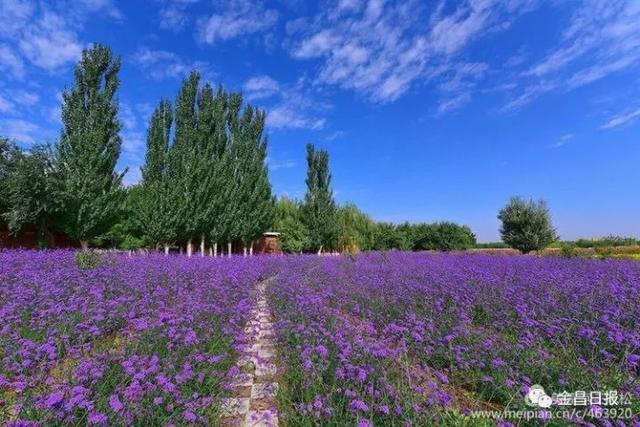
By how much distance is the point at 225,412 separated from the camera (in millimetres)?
3094

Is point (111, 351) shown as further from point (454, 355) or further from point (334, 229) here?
point (334, 229)

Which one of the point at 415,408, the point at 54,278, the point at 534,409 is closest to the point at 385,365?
the point at 415,408

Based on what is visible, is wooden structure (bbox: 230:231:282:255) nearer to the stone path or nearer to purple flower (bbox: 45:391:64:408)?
the stone path

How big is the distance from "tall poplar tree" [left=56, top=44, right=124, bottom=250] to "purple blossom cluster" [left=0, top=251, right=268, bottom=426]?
11605 millimetres

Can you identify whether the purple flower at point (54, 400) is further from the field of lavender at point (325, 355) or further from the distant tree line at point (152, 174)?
the distant tree line at point (152, 174)

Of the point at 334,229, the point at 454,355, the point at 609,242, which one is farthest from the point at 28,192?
the point at 609,242

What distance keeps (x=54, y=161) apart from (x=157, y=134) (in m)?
5.64

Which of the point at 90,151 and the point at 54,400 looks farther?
the point at 90,151

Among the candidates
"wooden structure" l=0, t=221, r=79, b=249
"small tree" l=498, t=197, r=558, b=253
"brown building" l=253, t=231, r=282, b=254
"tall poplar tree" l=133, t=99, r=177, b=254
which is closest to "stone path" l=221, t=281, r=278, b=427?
"tall poplar tree" l=133, t=99, r=177, b=254

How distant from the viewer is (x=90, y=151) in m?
18.0

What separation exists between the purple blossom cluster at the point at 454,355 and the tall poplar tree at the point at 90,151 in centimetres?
1528

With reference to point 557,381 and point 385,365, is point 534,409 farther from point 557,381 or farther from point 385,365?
point 385,365

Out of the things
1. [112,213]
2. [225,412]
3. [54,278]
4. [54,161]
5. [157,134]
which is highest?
[157,134]

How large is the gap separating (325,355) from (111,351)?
2165 millimetres
